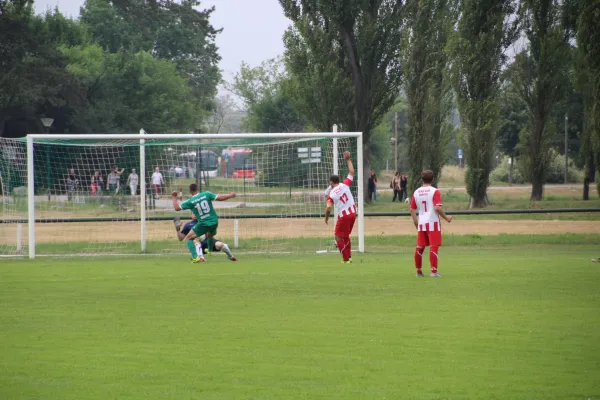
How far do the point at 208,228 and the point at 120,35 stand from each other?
65298 mm

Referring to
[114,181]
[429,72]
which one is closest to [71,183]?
[114,181]

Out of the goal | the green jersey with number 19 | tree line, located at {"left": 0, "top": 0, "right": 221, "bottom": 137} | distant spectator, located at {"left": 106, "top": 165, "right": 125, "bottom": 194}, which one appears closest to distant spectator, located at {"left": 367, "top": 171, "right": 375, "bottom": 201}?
the goal

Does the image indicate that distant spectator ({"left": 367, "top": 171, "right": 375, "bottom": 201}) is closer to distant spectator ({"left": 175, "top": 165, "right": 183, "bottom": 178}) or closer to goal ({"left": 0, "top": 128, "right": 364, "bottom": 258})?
goal ({"left": 0, "top": 128, "right": 364, "bottom": 258})

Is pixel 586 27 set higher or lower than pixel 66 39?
lower

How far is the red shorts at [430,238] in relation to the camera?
15.2 meters

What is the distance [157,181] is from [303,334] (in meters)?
16.0

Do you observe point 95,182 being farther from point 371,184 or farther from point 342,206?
point 371,184

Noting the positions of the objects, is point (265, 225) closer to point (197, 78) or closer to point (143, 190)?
point (143, 190)

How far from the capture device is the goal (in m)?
24.1

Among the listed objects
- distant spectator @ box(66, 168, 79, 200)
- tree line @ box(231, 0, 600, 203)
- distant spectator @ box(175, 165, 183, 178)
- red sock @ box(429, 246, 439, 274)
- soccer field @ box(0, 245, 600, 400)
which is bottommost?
soccer field @ box(0, 245, 600, 400)

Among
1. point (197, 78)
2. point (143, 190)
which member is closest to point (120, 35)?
point (197, 78)

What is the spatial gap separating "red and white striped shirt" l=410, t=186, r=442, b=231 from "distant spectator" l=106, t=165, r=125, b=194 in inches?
523

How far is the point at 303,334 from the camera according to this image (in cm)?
979

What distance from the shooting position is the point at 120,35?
264 ft
